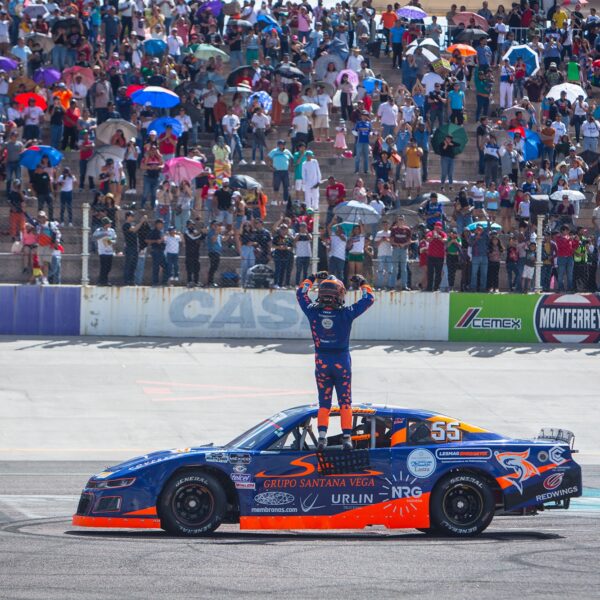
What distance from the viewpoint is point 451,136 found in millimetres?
30172

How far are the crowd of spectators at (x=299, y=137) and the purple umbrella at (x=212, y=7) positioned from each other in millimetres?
50

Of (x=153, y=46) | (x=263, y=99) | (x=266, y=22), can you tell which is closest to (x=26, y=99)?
(x=153, y=46)

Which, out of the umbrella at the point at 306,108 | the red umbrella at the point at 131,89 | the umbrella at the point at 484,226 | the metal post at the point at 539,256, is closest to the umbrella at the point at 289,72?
the umbrella at the point at 306,108

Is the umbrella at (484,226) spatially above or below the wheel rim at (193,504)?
above

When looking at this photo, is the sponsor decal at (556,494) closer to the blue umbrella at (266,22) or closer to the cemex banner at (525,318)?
the cemex banner at (525,318)

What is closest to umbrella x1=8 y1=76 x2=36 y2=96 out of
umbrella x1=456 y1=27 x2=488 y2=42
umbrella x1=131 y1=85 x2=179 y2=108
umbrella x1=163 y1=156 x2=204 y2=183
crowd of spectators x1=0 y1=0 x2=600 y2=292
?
crowd of spectators x1=0 y1=0 x2=600 y2=292

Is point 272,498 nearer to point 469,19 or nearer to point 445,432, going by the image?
point 445,432

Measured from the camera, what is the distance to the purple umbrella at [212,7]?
34478 millimetres

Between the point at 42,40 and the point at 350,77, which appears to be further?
the point at 350,77

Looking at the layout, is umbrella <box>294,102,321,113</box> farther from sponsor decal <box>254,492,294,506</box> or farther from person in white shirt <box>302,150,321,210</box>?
sponsor decal <box>254,492,294,506</box>

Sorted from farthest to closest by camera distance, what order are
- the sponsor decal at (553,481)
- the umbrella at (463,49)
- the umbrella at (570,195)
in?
the umbrella at (463,49) → the umbrella at (570,195) → the sponsor decal at (553,481)

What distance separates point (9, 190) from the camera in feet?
90.1

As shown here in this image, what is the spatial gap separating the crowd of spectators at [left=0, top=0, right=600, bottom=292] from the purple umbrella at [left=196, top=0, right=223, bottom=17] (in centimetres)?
5

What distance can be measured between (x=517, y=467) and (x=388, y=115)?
19.2 metres
